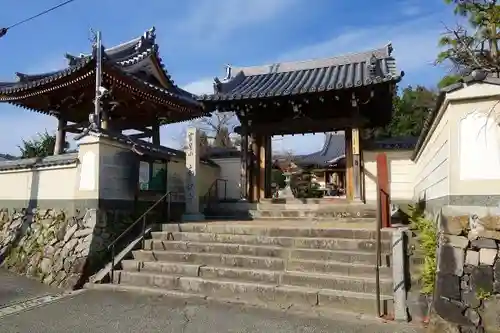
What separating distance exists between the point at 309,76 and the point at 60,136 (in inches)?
361

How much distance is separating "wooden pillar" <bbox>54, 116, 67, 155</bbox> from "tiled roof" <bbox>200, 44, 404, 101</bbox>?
19.0 ft

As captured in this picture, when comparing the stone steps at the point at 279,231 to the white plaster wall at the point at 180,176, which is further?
the white plaster wall at the point at 180,176

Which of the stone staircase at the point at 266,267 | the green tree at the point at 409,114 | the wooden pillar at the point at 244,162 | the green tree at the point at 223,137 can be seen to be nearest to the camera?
the stone staircase at the point at 266,267

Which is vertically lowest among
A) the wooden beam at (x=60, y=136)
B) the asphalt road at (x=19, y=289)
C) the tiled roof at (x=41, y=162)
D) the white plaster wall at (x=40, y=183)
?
the asphalt road at (x=19, y=289)

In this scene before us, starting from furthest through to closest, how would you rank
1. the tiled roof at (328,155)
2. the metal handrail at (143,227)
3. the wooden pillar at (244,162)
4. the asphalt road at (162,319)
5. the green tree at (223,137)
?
the green tree at (223,137), the tiled roof at (328,155), the wooden pillar at (244,162), the metal handrail at (143,227), the asphalt road at (162,319)

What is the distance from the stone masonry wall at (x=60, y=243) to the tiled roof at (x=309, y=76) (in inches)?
198

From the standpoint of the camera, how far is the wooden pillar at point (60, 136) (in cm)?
1376

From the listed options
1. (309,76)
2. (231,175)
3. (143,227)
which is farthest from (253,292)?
(309,76)

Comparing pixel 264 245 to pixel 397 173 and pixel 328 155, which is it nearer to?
pixel 397 173

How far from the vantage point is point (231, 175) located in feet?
44.0

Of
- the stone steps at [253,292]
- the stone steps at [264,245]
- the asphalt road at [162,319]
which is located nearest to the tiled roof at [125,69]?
the stone steps at [264,245]

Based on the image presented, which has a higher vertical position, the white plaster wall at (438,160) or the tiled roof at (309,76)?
the tiled roof at (309,76)

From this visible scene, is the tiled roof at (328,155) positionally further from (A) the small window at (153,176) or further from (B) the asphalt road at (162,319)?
(B) the asphalt road at (162,319)

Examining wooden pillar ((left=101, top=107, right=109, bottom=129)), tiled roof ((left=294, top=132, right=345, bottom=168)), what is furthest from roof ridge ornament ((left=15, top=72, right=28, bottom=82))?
tiled roof ((left=294, top=132, right=345, bottom=168))
